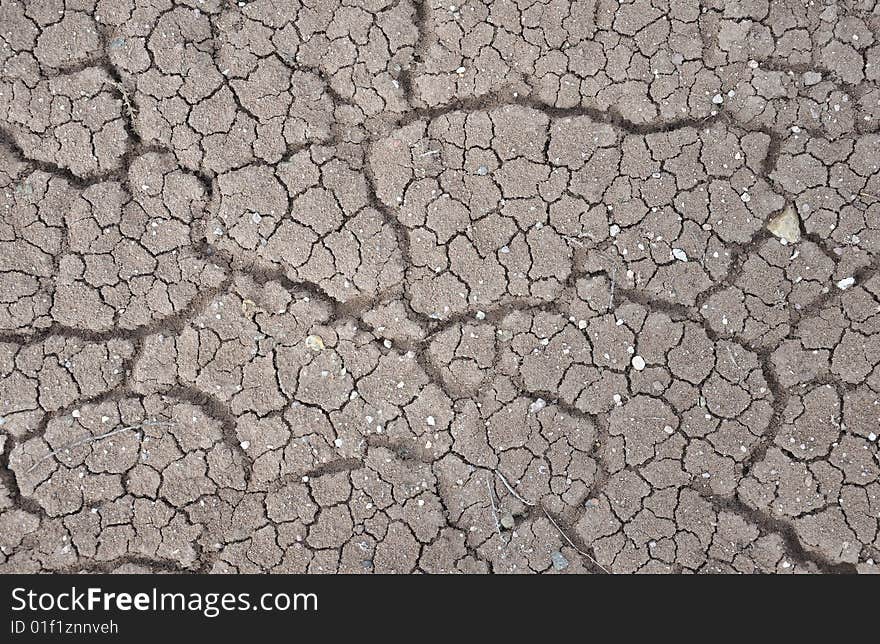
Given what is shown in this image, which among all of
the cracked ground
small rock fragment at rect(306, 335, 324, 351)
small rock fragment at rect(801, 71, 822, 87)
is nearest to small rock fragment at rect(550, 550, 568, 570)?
the cracked ground

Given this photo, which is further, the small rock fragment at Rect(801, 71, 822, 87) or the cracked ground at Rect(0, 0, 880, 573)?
the small rock fragment at Rect(801, 71, 822, 87)

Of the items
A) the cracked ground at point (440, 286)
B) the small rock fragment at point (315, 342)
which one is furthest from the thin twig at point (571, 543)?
the small rock fragment at point (315, 342)

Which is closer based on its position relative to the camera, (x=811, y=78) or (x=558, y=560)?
(x=558, y=560)

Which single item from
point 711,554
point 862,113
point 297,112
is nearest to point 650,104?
point 862,113

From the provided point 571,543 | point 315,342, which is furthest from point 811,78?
point 315,342

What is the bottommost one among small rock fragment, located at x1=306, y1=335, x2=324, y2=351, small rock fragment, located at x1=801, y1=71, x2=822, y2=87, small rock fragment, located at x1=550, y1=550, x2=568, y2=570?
small rock fragment, located at x1=550, y1=550, x2=568, y2=570

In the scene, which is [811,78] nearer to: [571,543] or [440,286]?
[440,286]

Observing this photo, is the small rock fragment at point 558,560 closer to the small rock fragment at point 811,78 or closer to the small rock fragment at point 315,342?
the small rock fragment at point 315,342

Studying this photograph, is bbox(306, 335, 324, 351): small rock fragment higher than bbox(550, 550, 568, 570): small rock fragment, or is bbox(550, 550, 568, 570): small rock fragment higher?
bbox(306, 335, 324, 351): small rock fragment

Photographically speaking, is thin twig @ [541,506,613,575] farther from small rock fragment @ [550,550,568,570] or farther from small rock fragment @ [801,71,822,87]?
small rock fragment @ [801,71,822,87]

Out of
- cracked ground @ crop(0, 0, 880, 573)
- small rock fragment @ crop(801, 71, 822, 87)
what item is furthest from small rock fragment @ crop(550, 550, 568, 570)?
small rock fragment @ crop(801, 71, 822, 87)

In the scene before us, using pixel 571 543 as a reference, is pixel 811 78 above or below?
above
